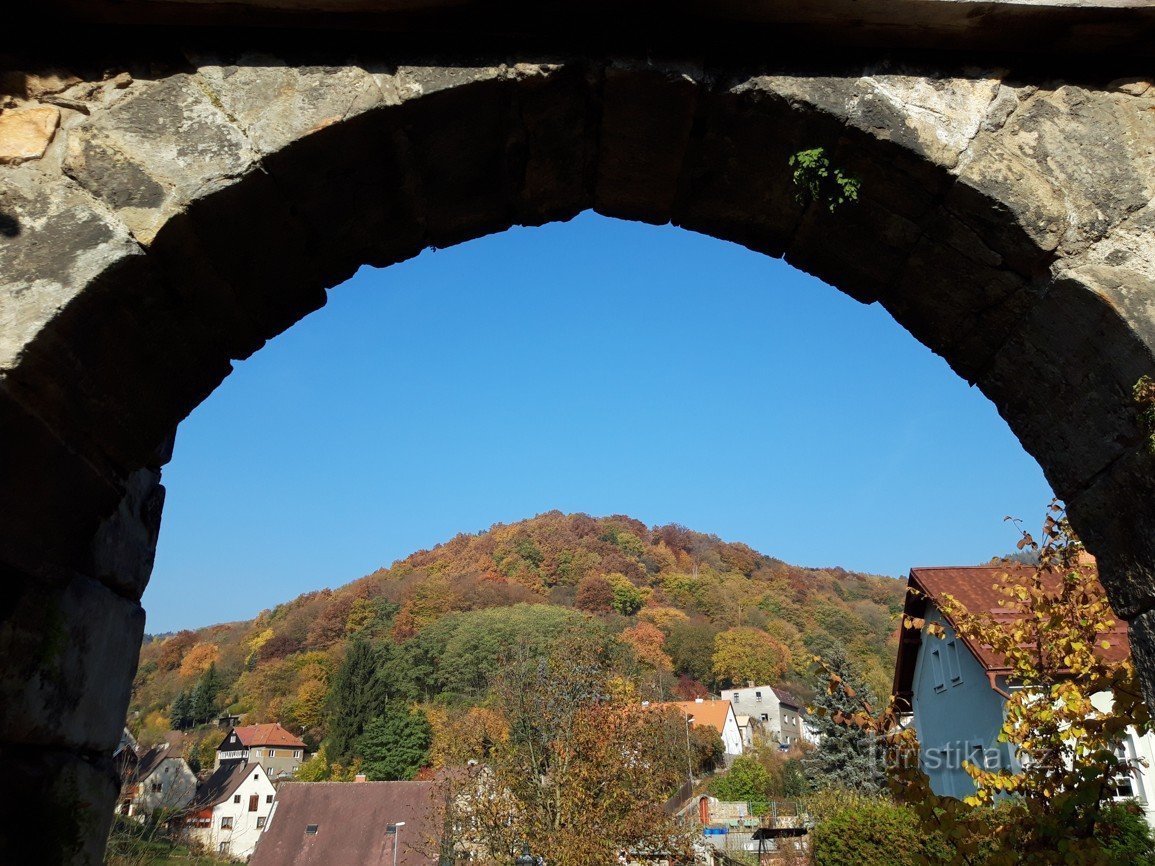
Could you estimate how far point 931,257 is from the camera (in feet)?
Answer: 8.34

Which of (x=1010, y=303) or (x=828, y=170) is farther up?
(x=828, y=170)

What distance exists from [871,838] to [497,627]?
174ft

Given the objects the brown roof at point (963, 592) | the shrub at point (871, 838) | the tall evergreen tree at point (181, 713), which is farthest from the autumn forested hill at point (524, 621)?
the shrub at point (871, 838)

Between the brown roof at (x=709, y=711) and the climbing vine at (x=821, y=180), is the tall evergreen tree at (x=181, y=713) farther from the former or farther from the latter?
the climbing vine at (x=821, y=180)

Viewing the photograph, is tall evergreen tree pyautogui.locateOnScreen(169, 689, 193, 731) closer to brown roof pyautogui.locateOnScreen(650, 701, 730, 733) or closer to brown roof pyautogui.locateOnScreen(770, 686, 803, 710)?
brown roof pyautogui.locateOnScreen(650, 701, 730, 733)

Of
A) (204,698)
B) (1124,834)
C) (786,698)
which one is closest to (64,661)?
(1124,834)

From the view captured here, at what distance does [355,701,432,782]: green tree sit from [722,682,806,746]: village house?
29886mm

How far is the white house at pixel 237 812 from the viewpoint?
162 ft

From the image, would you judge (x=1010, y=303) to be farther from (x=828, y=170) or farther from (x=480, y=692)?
(x=480, y=692)

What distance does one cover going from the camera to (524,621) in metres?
65.2

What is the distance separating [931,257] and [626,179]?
100 centimetres

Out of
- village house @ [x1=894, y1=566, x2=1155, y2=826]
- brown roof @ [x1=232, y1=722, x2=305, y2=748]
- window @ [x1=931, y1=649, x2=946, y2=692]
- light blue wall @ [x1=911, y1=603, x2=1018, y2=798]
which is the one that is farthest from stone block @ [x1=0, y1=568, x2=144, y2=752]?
brown roof @ [x1=232, y1=722, x2=305, y2=748]

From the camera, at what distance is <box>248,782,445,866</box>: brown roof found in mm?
31297

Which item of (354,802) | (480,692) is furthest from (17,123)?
(480,692)
